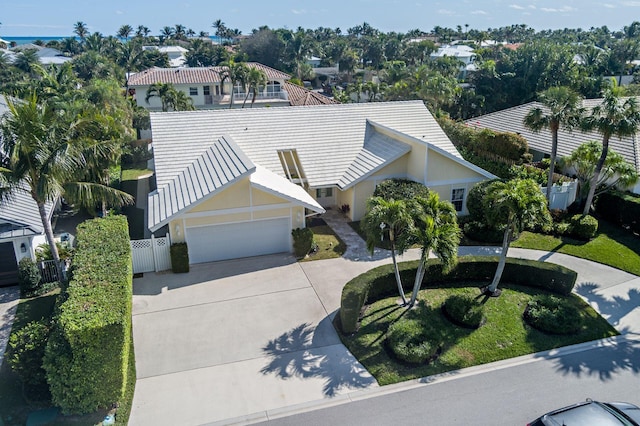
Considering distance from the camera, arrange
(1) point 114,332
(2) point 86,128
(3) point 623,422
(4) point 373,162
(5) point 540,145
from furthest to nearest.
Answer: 1. (5) point 540,145
2. (4) point 373,162
3. (2) point 86,128
4. (1) point 114,332
5. (3) point 623,422

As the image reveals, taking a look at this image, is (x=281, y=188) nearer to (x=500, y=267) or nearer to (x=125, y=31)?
(x=500, y=267)

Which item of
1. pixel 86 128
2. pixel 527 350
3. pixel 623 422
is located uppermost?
pixel 86 128

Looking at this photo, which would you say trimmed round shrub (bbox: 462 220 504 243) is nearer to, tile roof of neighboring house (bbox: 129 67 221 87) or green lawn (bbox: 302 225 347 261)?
green lawn (bbox: 302 225 347 261)

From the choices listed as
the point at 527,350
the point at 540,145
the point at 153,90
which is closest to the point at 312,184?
the point at 527,350

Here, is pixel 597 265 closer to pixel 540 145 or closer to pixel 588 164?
pixel 588 164

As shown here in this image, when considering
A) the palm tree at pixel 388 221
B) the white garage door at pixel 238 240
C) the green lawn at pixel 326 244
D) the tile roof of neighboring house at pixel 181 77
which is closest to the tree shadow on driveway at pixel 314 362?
the palm tree at pixel 388 221

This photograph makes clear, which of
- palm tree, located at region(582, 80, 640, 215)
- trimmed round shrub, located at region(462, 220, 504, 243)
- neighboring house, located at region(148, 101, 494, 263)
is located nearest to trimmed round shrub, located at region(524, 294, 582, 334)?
trimmed round shrub, located at region(462, 220, 504, 243)

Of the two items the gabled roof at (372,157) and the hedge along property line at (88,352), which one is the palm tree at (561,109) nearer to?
the gabled roof at (372,157)
